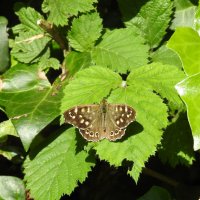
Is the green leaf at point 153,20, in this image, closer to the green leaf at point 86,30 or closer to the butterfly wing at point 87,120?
the green leaf at point 86,30

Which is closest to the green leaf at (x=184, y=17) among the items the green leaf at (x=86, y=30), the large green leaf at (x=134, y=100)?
the green leaf at (x=86, y=30)

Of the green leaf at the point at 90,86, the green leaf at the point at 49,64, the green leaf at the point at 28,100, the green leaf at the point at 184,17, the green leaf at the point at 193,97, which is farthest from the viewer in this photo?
the green leaf at the point at 184,17

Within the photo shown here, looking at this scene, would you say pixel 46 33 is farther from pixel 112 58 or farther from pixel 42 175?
pixel 42 175

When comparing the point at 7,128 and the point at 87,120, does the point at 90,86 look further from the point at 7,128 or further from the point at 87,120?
the point at 7,128

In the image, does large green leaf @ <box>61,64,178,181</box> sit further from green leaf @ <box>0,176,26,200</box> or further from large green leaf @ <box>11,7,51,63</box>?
green leaf @ <box>0,176,26,200</box>

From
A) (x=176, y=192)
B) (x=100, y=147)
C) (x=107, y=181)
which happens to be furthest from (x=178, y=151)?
(x=107, y=181)

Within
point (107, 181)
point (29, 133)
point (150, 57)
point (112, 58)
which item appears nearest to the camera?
point (29, 133)
